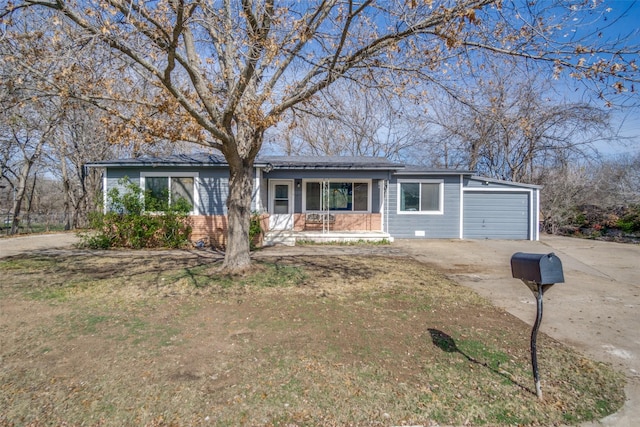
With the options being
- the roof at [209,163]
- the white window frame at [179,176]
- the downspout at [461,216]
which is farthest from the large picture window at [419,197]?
the white window frame at [179,176]

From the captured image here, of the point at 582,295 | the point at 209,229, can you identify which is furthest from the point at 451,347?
the point at 209,229

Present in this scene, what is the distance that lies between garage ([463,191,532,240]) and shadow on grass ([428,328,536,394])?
11312 mm

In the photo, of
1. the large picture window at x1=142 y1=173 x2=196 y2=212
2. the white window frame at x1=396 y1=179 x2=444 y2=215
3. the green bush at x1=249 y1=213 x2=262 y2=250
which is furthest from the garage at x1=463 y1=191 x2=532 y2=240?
the large picture window at x1=142 y1=173 x2=196 y2=212

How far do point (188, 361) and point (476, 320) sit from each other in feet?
11.7

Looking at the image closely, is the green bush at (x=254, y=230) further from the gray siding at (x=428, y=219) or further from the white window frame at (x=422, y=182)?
the white window frame at (x=422, y=182)

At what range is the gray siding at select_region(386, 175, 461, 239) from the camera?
46.5ft

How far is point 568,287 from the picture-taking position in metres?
6.60

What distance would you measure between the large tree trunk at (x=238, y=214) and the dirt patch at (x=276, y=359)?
1.05 metres

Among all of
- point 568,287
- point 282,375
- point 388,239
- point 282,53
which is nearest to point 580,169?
point 388,239

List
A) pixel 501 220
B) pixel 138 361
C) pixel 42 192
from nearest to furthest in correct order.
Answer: pixel 138 361 < pixel 501 220 < pixel 42 192

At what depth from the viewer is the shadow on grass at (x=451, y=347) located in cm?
304

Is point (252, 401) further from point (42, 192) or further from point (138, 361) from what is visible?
point (42, 192)

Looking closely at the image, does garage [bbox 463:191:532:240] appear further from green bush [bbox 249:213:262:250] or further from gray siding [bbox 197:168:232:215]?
gray siding [bbox 197:168:232:215]

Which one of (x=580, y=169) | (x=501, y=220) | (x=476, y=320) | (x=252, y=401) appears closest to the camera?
(x=252, y=401)
